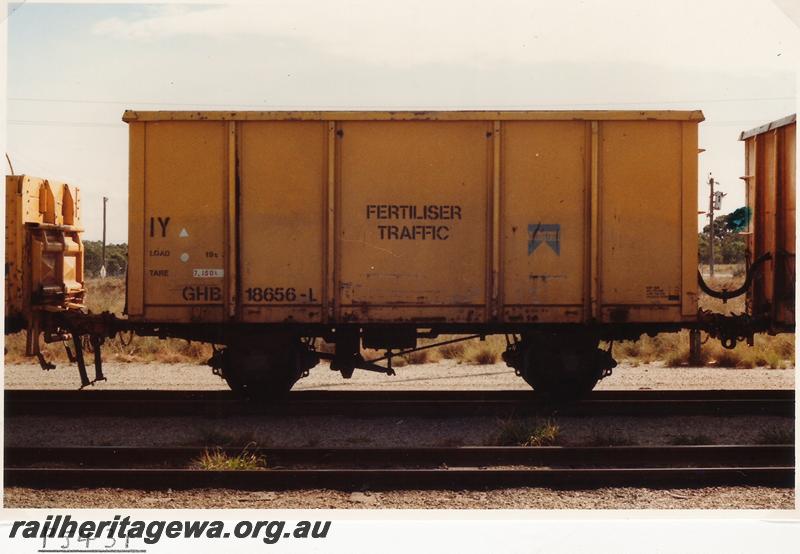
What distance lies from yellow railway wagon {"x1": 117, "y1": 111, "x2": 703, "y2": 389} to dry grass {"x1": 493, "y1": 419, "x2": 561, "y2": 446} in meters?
1.51

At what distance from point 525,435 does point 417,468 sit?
1.50 metres

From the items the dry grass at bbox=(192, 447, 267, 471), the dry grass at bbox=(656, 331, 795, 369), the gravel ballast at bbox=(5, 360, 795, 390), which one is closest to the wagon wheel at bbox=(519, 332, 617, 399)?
the gravel ballast at bbox=(5, 360, 795, 390)

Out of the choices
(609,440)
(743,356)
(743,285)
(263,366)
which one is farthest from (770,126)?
(263,366)

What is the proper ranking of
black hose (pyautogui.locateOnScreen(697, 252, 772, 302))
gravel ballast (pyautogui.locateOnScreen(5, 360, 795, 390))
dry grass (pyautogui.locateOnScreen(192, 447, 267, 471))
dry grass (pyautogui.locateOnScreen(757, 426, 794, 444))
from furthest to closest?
gravel ballast (pyautogui.locateOnScreen(5, 360, 795, 390)) → black hose (pyautogui.locateOnScreen(697, 252, 772, 302)) → dry grass (pyautogui.locateOnScreen(757, 426, 794, 444)) → dry grass (pyautogui.locateOnScreen(192, 447, 267, 471))

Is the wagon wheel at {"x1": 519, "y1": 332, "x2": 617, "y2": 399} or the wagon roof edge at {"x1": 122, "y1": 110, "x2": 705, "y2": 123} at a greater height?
the wagon roof edge at {"x1": 122, "y1": 110, "x2": 705, "y2": 123}

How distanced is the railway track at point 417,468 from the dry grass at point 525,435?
676 millimetres

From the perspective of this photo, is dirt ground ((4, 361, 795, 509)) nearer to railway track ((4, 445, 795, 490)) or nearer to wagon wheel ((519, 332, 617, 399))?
railway track ((4, 445, 795, 490))

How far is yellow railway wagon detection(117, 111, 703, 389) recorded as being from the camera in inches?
355

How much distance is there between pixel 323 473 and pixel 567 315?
395 centimetres

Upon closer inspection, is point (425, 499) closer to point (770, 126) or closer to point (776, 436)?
point (776, 436)

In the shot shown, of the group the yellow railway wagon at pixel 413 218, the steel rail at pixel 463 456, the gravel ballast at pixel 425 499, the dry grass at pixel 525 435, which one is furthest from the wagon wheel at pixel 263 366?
the gravel ballast at pixel 425 499

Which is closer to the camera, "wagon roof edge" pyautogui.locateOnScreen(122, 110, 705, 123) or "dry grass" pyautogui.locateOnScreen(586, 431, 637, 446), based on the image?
"dry grass" pyautogui.locateOnScreen(586, 431, 637, 446)

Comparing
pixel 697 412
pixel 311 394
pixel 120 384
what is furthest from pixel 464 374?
pixel 120 384
